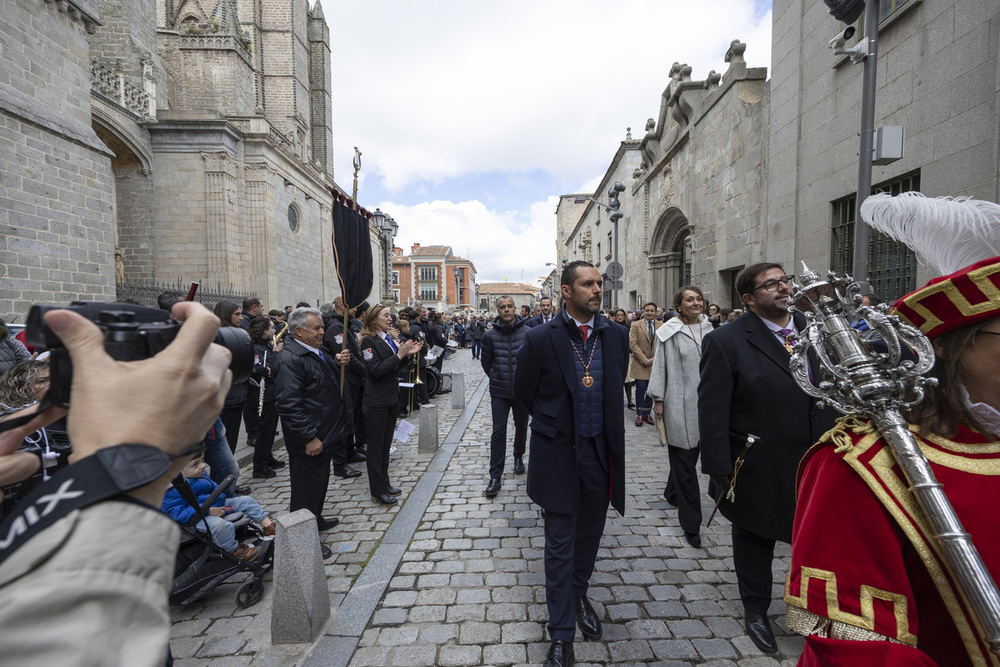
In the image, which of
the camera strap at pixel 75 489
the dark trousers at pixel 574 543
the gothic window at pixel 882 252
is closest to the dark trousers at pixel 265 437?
the dark trousers at pixel 574 543

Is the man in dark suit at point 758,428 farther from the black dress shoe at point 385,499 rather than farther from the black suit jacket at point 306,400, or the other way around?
the black dress shoe at point 385,499

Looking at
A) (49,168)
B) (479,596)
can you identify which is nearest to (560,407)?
(479,596)

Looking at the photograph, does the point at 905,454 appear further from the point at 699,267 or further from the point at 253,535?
the point at 699,267

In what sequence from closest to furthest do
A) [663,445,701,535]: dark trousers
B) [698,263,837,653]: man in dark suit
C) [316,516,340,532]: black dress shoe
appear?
[698,263,837,653]: man in dark suit
[663,445,701,535]: dark trousers
[316,516,340,532]: black dress shoe

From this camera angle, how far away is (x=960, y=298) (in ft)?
3.94

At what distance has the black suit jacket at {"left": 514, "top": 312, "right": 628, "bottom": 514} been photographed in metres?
2.73

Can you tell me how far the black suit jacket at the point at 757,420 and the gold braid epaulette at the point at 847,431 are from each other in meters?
1.38

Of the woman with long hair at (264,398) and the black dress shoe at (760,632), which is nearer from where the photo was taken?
the black dress shoe at (760,632)

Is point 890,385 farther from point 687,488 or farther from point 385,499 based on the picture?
point 385,499

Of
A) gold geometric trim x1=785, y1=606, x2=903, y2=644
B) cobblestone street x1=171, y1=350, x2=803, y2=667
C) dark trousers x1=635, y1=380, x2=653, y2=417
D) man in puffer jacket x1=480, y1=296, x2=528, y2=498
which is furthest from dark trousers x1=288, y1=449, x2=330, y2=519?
dark trousers x1=635, y1=380, x2=653, y2=417

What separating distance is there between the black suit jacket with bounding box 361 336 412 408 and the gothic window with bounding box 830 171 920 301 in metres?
6.21

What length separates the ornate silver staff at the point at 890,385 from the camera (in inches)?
39.8

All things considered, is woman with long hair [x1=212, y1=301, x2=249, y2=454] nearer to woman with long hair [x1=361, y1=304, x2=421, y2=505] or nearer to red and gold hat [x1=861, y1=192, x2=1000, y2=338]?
woman with long hair [x1=361, y1=304, x2=421, y2=505]

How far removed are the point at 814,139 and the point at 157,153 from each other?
20877 millimetres
